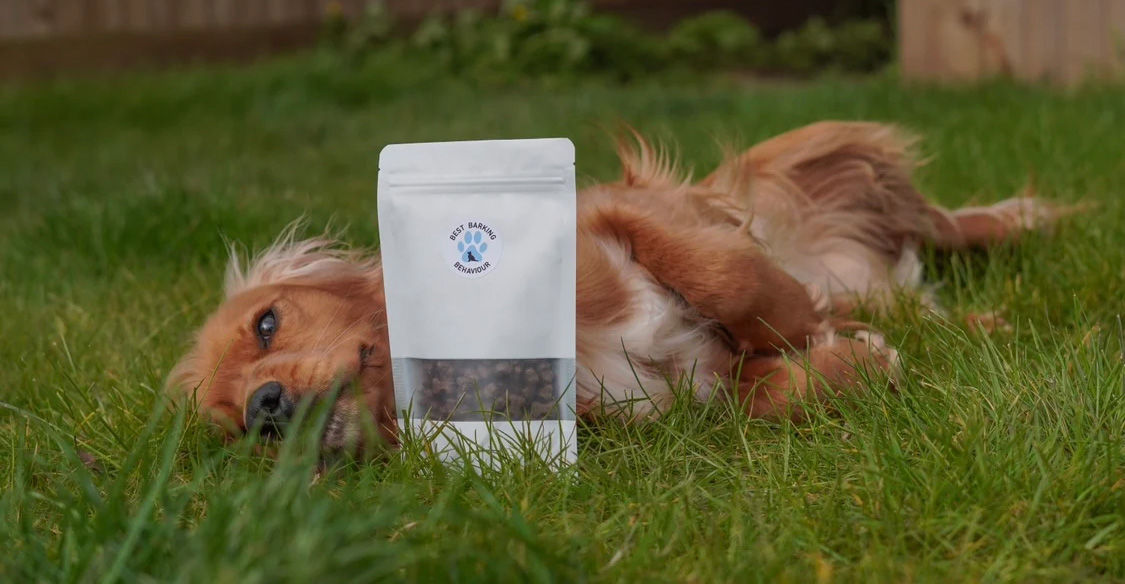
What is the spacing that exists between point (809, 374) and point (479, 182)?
724 millimetres

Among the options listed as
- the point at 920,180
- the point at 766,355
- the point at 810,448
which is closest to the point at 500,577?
the point at 810,448

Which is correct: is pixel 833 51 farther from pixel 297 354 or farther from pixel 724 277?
pixel 297 354

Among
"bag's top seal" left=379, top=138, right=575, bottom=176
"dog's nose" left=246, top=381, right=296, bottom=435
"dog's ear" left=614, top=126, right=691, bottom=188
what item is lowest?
"dog's nose" left=246, top=381, right=296, bottom=435

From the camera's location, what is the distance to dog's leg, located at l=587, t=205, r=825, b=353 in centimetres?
235

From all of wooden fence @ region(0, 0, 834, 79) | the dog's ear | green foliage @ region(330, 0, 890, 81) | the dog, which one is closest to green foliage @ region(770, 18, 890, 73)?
green foliage @ region(330, 0, 890, 81)

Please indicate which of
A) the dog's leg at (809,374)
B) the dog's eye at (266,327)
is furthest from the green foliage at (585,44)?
the dog's eye at (266,327)

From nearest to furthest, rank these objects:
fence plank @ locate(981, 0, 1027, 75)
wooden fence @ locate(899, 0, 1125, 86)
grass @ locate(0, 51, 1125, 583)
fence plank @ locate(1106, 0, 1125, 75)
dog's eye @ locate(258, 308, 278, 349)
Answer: grass @ locate(0, 51, 1125, 583)
dog's eye @ locate(258, 308, 278, 349)
fence plank @ locate(1106, 0, 1125, 75)
wooden fence @ locate(899, 0, 1125, 86)
fence plank @ locate(981, 0, 1027, 75)

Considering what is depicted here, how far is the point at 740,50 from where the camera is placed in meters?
9.16

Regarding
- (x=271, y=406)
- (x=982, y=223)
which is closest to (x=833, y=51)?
(x=982, y=223)

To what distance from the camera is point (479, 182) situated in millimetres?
1889

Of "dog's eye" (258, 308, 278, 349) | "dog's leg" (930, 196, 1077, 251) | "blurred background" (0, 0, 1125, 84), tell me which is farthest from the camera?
"blurred background" (0, 0, 1125, 84)

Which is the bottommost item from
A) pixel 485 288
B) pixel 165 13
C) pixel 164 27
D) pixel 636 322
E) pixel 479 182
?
pixel 636 322

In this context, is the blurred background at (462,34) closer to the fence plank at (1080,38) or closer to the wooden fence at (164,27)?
the wooden fence at (164,27)

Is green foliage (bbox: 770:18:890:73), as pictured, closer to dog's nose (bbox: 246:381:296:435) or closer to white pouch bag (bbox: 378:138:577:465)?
white pouch bag (bbox: 378:138:577:465)
